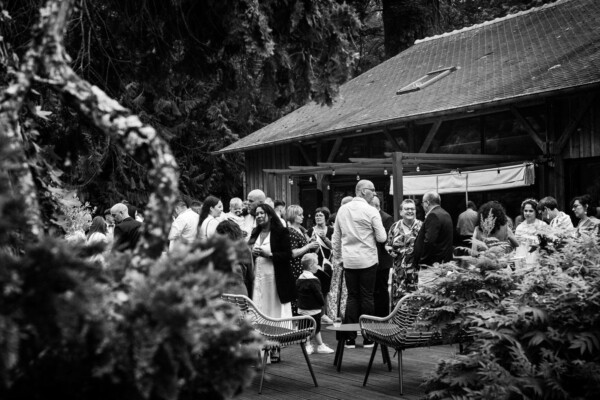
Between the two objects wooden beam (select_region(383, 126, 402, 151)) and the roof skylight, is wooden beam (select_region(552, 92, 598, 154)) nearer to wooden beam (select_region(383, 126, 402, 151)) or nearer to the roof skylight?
wooden beam (select_region(383, 126, 402, 151))

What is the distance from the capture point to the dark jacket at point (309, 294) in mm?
8359

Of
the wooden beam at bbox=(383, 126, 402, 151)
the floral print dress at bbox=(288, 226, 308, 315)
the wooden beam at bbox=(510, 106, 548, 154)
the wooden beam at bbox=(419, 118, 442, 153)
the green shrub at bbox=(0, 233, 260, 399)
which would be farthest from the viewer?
the wooden beam at bbox=(383, 126, 402, 151)

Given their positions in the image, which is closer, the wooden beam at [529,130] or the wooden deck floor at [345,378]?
the wooden deck floor at [345,378]

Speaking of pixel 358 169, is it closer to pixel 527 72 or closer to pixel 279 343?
pixel 527 72

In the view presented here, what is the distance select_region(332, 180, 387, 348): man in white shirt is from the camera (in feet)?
28.5

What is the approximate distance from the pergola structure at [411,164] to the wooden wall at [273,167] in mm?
4530

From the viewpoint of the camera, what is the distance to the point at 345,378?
7480 millimetres

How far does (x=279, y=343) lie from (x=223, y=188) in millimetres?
22440

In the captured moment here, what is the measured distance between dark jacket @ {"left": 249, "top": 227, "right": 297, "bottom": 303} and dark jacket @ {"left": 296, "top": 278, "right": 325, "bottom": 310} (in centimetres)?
8

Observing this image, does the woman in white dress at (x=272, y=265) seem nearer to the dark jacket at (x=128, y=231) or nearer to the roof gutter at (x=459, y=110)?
the dark jacket at (x=128, y=231)

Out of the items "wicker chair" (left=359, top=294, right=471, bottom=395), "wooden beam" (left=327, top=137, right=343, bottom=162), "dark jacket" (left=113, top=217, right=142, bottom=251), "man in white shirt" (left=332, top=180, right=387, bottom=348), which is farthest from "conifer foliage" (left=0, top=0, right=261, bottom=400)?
"wooden beam" (left=327, top=137, right=343, bottom=162)

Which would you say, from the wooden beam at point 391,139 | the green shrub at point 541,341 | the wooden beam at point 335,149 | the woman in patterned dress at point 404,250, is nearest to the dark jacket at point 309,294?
the woman in patterned dress at point 404,250

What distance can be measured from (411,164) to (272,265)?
22.2ft

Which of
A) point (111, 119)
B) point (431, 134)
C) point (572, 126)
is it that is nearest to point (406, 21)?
point (431, 134)
